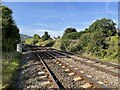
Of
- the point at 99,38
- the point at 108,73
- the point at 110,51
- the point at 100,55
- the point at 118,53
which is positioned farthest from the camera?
the point at 99,38

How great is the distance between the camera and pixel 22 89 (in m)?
9.44

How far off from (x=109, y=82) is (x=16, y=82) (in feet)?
13.5

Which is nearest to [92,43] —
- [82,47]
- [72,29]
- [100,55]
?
[100,55]

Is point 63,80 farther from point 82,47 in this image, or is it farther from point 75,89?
point 82,47

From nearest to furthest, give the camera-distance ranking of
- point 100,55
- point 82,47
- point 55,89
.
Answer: point 55,89 → point 100,55 → point 82,47

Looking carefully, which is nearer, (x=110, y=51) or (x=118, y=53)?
(x=118, y=53)

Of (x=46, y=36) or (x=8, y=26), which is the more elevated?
(x=46, y=36)

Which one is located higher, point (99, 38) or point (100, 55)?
point (99, 38)

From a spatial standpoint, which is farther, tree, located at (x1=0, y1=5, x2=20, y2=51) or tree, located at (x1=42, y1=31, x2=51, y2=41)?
tree, located at (x1=42, y1=31, x2=51, y2=41)

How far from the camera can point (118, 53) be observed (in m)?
20.5

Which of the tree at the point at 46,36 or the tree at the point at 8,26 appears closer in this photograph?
the tree at the point at 8,26

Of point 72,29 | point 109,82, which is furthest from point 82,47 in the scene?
point 72,29

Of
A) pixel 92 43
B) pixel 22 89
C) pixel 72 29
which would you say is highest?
pixel 72 29

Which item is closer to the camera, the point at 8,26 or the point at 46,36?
the point at 8,26
